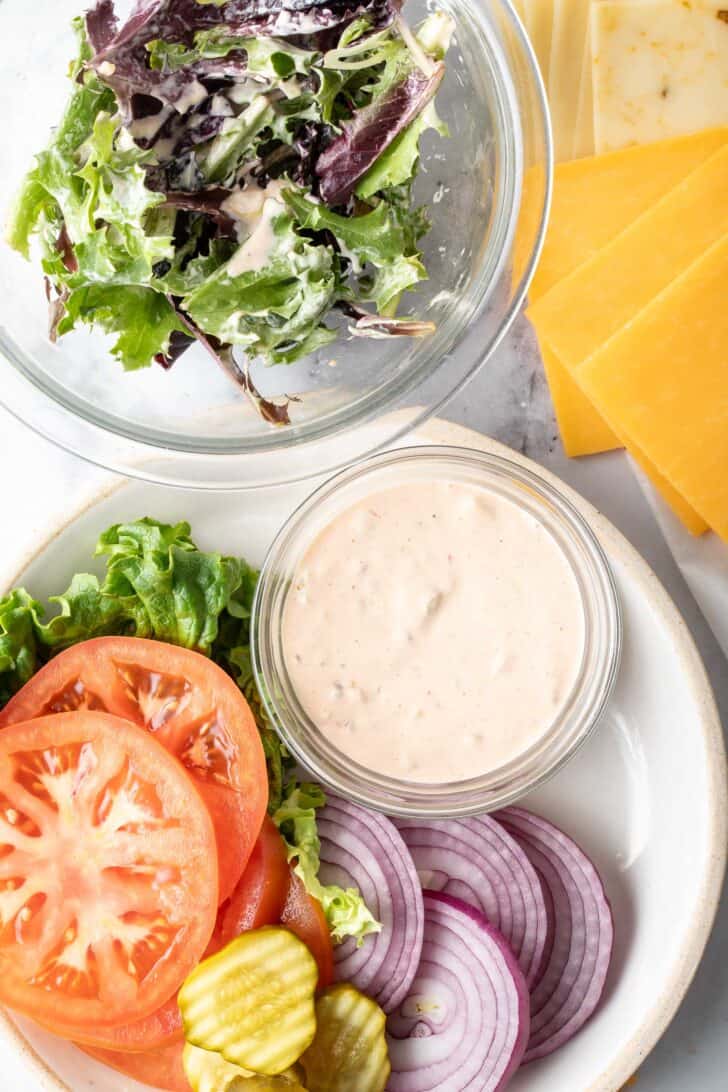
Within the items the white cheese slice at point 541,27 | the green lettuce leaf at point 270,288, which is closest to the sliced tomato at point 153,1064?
the green lettuce leaf at point 270,288

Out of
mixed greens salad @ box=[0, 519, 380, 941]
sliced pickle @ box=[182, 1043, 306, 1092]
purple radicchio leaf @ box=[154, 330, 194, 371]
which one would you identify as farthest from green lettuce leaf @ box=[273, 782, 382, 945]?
purple radicchio leaf @ box=[154, 330, 194, 371]

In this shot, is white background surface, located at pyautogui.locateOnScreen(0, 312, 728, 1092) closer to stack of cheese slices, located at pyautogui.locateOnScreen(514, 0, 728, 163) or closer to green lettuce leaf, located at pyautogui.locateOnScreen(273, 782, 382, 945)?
stack of cheese slices, located at pyautogui.locateOnScreen(514, 0, 728, 163)

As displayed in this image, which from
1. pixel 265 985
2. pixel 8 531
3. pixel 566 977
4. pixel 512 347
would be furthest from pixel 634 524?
pixel 8 531

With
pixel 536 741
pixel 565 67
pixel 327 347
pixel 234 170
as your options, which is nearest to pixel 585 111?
pixel 565 67

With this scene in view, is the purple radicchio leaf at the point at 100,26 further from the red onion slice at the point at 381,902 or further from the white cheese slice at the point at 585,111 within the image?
the red onion slice at the point at 381,902

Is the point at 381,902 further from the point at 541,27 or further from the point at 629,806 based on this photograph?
the point at 541,27

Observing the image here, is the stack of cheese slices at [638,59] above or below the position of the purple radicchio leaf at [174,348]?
below

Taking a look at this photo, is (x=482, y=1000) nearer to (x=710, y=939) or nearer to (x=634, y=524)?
(x=710, y=939)
